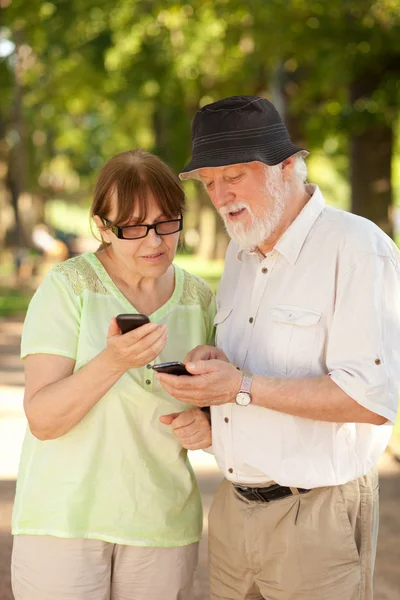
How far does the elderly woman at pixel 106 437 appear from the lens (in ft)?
11.8

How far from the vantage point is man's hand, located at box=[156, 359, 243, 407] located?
11.2 ft

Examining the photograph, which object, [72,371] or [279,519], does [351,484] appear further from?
[72,371]

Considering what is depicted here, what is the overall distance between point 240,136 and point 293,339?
2.40ft

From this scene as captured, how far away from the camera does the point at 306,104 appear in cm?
2214

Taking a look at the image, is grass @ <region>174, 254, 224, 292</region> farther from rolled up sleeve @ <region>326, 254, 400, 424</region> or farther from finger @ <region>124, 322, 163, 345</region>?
finger @ <region>124, 322, 163, 345</region>

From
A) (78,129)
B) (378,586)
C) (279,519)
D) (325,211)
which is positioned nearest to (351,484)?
(279,519)

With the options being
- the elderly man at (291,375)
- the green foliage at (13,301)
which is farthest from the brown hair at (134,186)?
the green foliage at (13,301)

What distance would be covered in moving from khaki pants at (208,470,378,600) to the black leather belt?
2 cm

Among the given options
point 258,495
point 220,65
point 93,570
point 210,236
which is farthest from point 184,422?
point 210,236

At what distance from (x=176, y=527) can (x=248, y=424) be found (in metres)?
→ 0.47

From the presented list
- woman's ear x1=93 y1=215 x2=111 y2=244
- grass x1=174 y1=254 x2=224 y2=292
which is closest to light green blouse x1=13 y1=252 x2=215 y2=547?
woman's ear x1=93 y1=215 x2=111 y2=244

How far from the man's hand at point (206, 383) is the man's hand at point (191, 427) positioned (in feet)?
0.56

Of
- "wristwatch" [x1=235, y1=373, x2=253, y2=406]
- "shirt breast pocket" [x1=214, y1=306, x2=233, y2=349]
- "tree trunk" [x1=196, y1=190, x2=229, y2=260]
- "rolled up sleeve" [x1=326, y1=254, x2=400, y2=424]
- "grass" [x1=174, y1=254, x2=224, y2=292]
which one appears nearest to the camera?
"rolled up sleeve" [x1=326, y1=254, x2=400, y2=424]

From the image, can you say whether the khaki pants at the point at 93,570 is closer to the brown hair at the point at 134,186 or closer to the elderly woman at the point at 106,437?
the elderly woman at the point at 106,437
